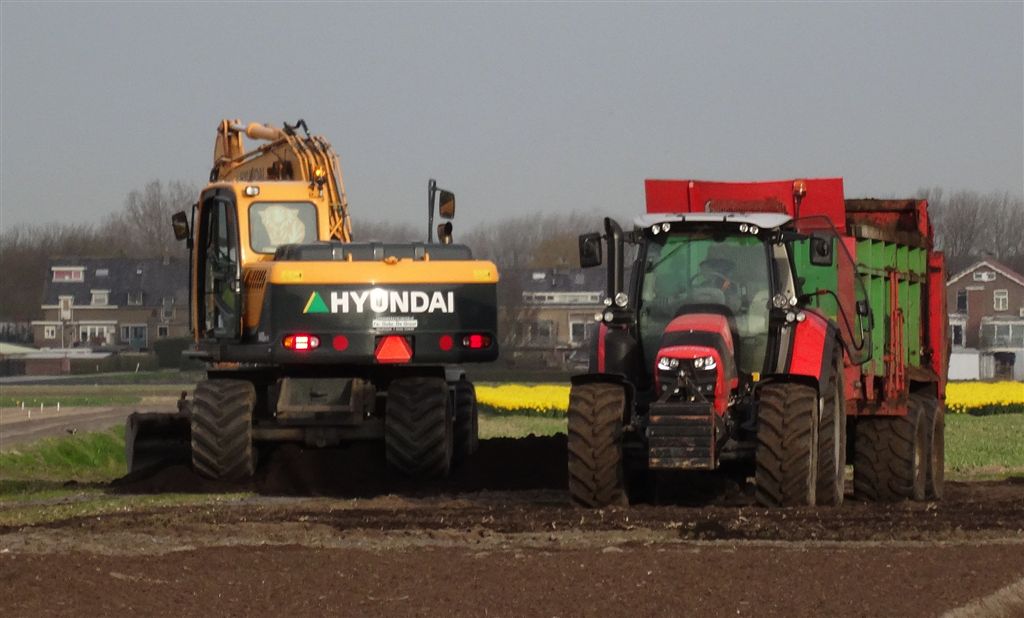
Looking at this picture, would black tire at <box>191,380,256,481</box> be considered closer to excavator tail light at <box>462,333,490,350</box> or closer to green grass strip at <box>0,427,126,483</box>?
excavator tail light at <box>462,333,490,350</box>

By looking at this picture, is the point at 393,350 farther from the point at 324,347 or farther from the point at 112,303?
the point at 112,303

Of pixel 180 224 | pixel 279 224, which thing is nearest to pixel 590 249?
pixel 279 224

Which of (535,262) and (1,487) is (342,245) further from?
(535,262)

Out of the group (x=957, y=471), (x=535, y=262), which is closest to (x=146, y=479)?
(x=957, y=471)

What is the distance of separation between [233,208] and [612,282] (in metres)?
6.49

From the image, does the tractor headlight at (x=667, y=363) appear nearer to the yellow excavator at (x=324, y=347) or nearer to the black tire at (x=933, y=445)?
the yellow excavator at (x=324, y=347)

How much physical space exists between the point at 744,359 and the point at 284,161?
847 cm

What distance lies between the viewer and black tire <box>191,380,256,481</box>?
20.3 meters

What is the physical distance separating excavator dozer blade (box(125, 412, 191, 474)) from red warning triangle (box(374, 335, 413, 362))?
8.97ft

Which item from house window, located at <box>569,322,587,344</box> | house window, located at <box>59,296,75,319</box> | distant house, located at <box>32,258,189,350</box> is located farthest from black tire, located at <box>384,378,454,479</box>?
house window, located at <box>59,296,75,319</box>

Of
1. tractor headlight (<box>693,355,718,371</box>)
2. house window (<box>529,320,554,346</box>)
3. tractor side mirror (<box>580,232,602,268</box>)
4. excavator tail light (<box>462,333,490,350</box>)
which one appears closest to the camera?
tractor headlight (<box>693,355,718,371</box>)

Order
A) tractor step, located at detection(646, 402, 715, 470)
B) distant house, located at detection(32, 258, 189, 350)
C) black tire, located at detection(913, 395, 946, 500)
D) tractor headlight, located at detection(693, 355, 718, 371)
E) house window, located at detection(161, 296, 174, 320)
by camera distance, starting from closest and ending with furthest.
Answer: tractor step, located at detection(646, 402, 715, 470), tractor headlight, located at detection(693, 355, 718, 371), black tire, located at detection(913, 395, 946, 500), house window, located at detection(161, 296, 174, 320), distant house, located at detection(32, 258, 189, 350)

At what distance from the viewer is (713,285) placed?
56.0 ft

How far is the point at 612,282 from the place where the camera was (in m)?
16.9
